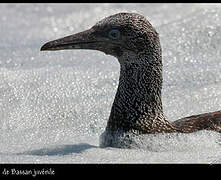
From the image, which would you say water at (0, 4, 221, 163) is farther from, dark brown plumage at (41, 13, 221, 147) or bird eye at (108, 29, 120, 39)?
bird eye at (108, 29, 120, 39)

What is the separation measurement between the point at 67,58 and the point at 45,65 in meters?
0.67

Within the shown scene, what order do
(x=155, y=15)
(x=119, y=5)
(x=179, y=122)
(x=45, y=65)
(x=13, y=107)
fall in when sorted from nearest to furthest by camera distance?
(x=179, y=122)
(x=13, y=107)
(x=45, y=65)
(x=155, y=15)
(x=119, y=5)

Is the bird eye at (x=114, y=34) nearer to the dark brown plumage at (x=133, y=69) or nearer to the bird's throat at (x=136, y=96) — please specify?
the dark brown plumage at (x=133, y=69)

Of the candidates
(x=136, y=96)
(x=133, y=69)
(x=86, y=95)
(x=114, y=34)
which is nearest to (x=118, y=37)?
(x=114, y=34)

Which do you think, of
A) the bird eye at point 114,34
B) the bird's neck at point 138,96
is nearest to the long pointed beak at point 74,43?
the bird eye at point 114,34

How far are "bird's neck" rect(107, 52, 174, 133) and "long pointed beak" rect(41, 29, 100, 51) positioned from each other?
1.06 feet

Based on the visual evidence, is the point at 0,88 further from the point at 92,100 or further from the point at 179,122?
the point at 179,122

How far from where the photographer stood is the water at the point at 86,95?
6.26 metres

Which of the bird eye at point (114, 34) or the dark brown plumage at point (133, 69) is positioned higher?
the bird eye at point (114, 34)

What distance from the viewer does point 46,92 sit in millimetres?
8367

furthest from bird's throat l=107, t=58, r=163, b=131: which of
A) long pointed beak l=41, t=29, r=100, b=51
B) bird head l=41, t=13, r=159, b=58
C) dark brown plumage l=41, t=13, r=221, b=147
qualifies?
long pointed beak l=41, t=29, r=100, b=51

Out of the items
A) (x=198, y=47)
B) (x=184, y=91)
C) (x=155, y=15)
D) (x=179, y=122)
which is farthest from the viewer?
(x=155, y=15)

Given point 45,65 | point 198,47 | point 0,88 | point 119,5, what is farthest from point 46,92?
point 119,5

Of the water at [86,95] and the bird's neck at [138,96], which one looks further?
the bird's neck at [138,96]
